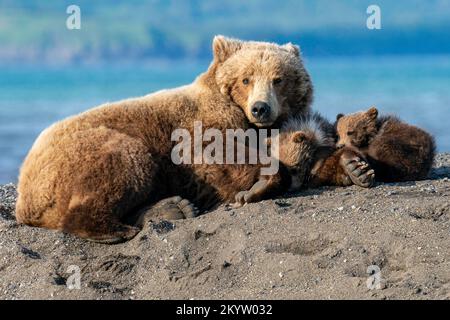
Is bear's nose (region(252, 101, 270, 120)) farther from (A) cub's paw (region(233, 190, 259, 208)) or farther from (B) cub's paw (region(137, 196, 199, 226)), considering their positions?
(B) cub's paw (region(137, 196, 199, 226))

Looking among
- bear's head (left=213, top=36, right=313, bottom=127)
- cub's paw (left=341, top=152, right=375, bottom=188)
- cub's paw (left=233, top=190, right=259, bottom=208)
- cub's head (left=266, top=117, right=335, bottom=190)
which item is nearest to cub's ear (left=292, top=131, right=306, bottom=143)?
cub's head (left=266, top=117, right=335, bottom=190)

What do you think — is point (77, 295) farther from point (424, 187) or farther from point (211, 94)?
point (424, 187)

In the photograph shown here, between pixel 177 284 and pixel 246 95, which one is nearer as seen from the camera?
pixel 177 284

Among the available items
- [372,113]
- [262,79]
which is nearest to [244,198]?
[262,79]

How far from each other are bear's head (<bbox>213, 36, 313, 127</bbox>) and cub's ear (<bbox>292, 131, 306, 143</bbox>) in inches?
11.0

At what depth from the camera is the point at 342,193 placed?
24.0 ft

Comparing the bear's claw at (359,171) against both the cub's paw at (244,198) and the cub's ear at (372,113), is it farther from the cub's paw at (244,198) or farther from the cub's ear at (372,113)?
the cub's paw at (244,198)

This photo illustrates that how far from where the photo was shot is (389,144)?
7738 millimetres

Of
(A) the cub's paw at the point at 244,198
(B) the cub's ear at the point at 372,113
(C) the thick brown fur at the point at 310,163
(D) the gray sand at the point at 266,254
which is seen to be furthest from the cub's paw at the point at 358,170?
(A) the cub's paw at the point at 244,198

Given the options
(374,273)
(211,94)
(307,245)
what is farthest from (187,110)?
(374,273)

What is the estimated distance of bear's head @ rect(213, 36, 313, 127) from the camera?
7.76 metres

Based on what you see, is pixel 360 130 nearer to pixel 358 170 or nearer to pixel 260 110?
pixel 358 170

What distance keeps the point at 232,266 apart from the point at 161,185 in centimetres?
158

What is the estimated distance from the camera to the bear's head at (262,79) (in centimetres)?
776
